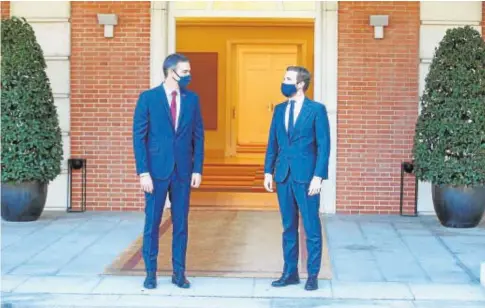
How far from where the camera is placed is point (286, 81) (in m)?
6.31

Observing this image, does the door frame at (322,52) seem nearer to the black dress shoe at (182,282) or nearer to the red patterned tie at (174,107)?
the red patterned tie at (174,107)

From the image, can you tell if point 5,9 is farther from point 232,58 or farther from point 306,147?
point 232,58

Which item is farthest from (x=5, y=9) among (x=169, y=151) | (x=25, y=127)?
(x=169, y=151)

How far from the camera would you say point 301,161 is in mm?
6223

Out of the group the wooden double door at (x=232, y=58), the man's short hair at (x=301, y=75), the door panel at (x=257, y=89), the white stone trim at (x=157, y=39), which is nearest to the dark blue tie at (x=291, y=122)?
the man's short hair at (x=301, y=75)

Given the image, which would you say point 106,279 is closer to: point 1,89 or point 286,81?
point 286,81

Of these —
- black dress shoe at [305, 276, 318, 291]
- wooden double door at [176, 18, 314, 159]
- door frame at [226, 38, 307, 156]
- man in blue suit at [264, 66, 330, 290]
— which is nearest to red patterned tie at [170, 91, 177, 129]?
man in blue suit at [264, 66, 330, 290]

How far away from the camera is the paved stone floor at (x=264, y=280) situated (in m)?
6.06

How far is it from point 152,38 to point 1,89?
6.78 ft

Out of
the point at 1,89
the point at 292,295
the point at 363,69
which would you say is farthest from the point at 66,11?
the point at 292,295

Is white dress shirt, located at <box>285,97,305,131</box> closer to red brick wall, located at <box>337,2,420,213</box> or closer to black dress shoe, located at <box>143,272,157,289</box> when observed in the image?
black dress shoe, located at <box>143,272,157,289</box>

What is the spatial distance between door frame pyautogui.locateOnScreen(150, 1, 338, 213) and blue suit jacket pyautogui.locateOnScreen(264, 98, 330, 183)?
4391mm

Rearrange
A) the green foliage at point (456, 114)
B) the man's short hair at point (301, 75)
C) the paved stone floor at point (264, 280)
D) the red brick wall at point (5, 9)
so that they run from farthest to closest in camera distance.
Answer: the red brick wall at point (5, 9) < the green foliage at point (456, 114) < the man's short hair at point (301, 75) < the paved stone floor at point (264, 280)

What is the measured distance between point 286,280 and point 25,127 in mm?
4352
